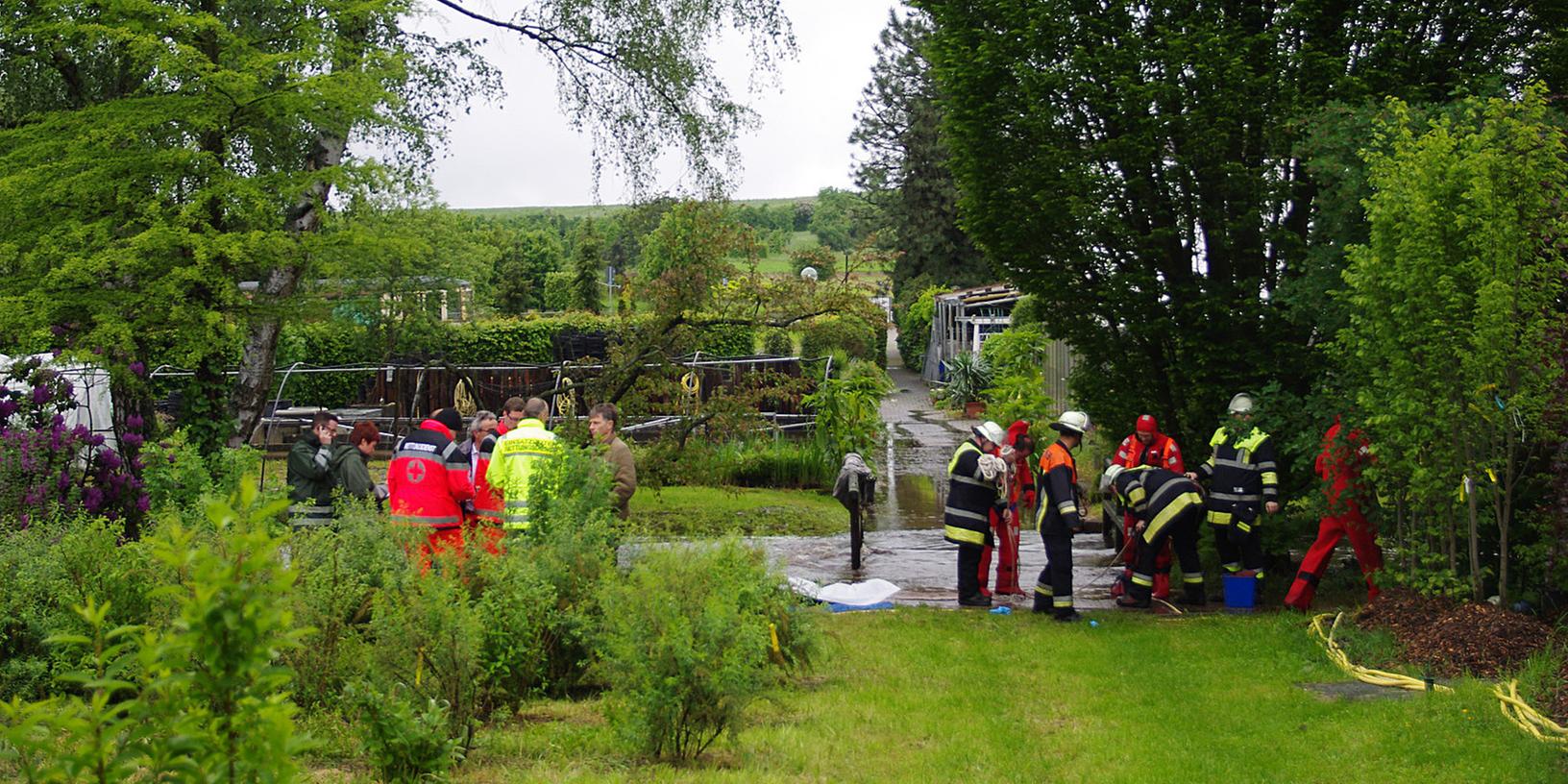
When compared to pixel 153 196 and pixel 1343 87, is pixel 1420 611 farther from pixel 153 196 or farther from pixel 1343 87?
pixel 153 196

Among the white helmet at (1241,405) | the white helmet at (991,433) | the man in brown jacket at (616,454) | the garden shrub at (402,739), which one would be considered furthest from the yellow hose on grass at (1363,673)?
the garden shrub at (402,739)

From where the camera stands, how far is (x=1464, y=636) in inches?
350

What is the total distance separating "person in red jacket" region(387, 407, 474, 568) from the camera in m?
10.2

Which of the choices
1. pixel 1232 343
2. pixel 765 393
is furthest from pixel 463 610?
pixel 765 393

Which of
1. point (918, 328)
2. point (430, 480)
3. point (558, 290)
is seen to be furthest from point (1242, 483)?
point (558, 290)

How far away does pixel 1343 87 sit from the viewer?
11898mm

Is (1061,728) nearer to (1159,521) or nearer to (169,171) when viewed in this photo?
(1159,521)

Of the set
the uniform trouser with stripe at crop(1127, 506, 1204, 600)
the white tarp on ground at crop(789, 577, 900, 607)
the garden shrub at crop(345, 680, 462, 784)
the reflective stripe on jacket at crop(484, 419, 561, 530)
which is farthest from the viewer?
the white tarp on ground at crop(789, 577, 900, 607)

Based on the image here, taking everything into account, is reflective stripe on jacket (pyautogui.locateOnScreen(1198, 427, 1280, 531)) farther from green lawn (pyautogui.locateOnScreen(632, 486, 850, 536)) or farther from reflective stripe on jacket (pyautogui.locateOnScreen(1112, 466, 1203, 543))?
green lawn (pyautogui.locateOnScreen(632, 486, 850, 536))

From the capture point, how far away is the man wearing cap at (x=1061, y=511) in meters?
11.2

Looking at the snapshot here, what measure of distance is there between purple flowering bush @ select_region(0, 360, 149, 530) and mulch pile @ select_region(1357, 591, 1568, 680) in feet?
30.8

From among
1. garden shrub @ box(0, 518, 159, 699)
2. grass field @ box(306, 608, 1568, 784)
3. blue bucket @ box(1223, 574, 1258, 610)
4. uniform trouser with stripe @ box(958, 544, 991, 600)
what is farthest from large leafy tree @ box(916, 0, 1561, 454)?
garden shrub @ box(0, 518, 159, 699)

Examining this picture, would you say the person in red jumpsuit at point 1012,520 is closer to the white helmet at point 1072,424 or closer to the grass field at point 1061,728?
the white helmet at point 1072,424

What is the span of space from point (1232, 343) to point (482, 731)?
8.44 m
